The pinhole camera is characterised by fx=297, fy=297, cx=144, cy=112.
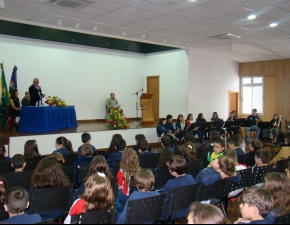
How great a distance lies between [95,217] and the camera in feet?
6.92

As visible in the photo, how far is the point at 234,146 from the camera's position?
5.27 m

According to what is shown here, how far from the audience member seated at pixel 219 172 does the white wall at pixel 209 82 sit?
8465mm

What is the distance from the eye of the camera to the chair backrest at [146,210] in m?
2.31

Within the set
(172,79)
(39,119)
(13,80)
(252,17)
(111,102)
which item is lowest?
(39,119)

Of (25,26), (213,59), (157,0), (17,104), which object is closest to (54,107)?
(17,104)

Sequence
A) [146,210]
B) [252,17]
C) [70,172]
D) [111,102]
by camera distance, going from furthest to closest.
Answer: [111,102] < [252,17] < [70,172] < [146,210]

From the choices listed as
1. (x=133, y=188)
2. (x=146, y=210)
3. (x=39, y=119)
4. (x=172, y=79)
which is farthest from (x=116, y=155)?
(x=172, y=79)

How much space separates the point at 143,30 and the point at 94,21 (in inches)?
64.7

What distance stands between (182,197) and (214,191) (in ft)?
1.90

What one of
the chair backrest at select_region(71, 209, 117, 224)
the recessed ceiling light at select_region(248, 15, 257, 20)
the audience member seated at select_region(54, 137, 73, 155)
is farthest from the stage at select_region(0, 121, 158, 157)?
the chair backrest at select_region(71, 209, 117, 224)

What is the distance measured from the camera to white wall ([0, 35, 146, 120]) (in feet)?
34.1

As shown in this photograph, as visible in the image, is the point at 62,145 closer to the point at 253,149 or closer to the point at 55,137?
the point at 55,137

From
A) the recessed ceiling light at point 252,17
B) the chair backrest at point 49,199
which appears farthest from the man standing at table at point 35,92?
the chair backrest at point 49,199

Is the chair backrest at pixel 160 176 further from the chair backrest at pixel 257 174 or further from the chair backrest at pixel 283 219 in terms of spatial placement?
the chair backrest at pixel 283 219
